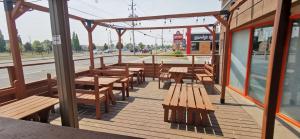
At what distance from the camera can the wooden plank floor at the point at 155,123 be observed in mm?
2570

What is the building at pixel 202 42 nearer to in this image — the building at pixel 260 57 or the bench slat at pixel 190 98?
the building at pixel 260 57

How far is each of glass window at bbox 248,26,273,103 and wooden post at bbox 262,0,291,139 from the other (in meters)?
3.03

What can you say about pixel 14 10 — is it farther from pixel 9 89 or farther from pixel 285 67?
pixel 285 67

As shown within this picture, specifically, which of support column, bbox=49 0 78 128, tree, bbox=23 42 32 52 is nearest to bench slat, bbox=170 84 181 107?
support column, bbox=49 0 78 128

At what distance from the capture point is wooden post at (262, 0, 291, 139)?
891mm

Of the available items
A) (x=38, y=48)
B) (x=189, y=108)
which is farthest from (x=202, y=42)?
(x=38, y=48)

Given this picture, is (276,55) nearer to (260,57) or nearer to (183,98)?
(183,98)

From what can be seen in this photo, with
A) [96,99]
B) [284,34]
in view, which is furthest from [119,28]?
[284,34]

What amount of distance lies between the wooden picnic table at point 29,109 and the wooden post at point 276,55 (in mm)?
2810

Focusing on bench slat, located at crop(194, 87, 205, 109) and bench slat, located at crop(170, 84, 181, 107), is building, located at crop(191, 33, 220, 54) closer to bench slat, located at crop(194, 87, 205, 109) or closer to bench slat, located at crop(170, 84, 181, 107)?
bench slat, located at crop(194, 87, 205, 109)

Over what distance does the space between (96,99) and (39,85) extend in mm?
1935

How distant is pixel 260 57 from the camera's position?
3791 mm

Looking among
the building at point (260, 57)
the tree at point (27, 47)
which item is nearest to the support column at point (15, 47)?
the building at point (260, 57)

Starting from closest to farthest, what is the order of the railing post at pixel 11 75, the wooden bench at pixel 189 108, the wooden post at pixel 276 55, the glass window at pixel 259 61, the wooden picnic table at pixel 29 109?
the wooden post at pixel 276 55 → the wooden picnic table at pixel 29 109 → the wooden bench at pixel 189 108 → the railing post at pixel 11 75 → the glass window at pixel 259 61
